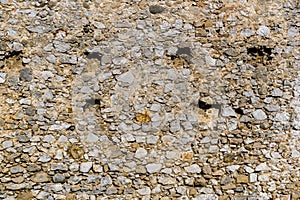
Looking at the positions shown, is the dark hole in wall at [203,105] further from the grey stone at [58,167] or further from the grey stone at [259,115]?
the grey stone at [58,167]

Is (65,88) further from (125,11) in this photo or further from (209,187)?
(209,187)

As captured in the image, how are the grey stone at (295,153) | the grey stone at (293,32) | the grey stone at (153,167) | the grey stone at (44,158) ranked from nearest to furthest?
the grey stone at (44,158)
the grey stone at (153,167)
the grey stone at (295,153)
the grey stone at (293,32)

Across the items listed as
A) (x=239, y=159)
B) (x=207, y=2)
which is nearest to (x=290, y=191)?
(x=239, y=159)

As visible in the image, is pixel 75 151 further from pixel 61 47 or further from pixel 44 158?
pixel 61 47

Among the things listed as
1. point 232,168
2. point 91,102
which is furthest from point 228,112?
point 91,102

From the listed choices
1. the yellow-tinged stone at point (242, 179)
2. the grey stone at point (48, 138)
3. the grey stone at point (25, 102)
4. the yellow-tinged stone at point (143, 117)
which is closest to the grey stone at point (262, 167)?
the yellow-tinged stone at point (242, 179)
